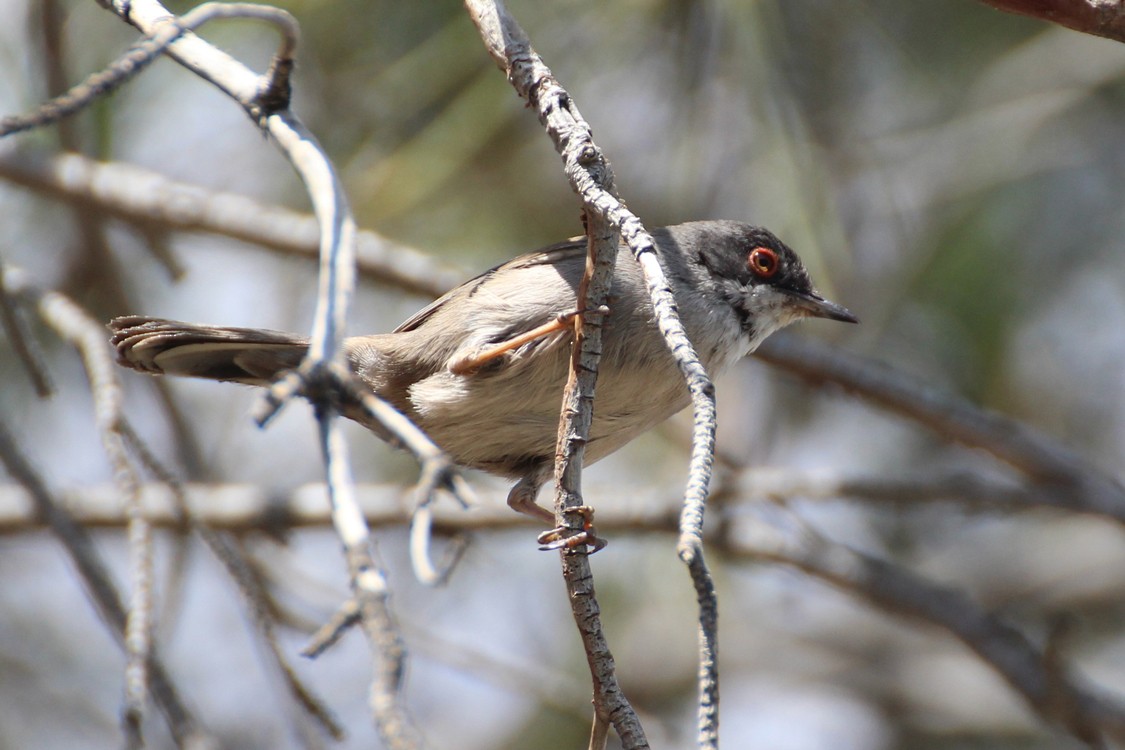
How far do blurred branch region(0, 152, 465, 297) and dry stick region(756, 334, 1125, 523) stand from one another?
159cm

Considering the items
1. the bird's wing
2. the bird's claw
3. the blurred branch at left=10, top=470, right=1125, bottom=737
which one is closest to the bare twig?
the bird's claw

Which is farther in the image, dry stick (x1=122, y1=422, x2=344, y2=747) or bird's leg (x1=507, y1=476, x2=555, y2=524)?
bird's leg (x1=507, y1=476, x2=555, y2=524)

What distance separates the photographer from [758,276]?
411 cm

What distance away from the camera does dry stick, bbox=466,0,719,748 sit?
5.26 feet

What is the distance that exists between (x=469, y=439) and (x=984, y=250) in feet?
14.4

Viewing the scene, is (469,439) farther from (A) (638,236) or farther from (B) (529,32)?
(B) (529,32)

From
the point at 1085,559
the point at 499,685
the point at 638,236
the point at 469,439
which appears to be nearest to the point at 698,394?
the point at 638,236

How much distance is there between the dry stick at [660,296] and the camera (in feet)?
5.26

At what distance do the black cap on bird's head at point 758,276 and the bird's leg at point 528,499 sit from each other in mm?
980

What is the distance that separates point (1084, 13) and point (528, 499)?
7.66 feet

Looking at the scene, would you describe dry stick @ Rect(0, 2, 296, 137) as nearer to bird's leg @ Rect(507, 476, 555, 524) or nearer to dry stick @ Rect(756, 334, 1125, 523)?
bird's leg @ Rect(507, 476, 555, 524)

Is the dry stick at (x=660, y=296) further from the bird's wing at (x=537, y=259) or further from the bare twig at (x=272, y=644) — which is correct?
the bird's wing at (x=537, y=259)

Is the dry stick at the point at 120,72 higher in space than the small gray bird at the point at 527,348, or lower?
lower

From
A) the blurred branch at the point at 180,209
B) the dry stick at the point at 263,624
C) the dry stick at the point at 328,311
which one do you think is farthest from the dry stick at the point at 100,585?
the blurred branch at the point at 180,209
